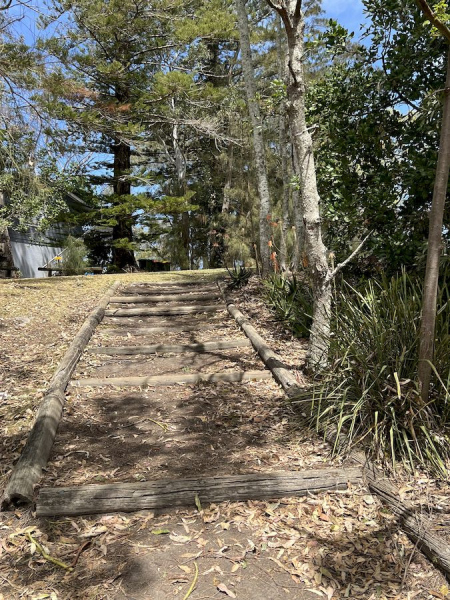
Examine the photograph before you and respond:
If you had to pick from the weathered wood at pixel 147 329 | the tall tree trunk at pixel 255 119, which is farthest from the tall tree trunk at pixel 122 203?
the weathered wood at pixel 147 329

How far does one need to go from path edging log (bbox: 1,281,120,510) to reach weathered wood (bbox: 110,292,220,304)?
2.59m

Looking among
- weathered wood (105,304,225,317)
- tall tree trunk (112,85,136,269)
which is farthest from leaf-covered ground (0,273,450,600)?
tall tree trunk (112,85,136,269)

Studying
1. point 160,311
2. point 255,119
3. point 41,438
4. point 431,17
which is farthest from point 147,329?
point 431,17

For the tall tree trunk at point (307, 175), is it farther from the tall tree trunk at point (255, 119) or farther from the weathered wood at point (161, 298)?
the weathered wood at point (161, 298)

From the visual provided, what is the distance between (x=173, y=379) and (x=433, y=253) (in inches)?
109

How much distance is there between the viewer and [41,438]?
3240mm

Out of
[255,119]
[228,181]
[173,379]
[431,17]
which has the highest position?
[228,181]

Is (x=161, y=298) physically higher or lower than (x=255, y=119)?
lower

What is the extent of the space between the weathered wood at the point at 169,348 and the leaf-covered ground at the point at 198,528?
4.18ft

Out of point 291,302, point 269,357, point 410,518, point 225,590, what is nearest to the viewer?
point 225,590

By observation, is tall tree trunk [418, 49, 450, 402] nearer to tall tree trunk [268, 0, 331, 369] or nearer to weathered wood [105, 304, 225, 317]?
tall tree trunk [268, 0, 331, 369]

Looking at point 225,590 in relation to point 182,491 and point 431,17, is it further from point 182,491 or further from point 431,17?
point 431,17

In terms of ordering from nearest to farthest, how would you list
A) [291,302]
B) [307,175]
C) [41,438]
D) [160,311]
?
[41,438], [307,175], [291,302], [160,311]

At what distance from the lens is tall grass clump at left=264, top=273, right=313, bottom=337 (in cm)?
581
